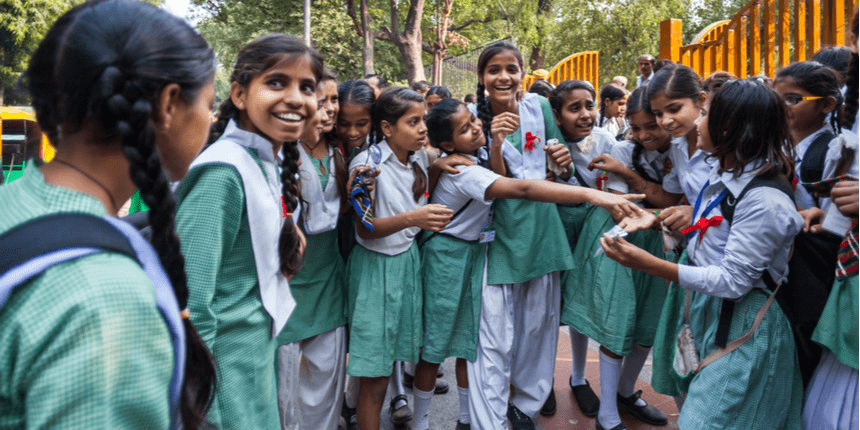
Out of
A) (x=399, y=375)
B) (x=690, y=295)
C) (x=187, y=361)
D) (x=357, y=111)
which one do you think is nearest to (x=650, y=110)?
(x=690, y=295)

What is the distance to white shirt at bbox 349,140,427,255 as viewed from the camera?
288cm

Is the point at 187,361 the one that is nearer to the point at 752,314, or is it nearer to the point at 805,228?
the point at 752,314

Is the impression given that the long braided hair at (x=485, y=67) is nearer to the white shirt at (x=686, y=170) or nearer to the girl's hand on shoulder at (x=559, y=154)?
the girl's hand on shoulder at (x=559, y=154)

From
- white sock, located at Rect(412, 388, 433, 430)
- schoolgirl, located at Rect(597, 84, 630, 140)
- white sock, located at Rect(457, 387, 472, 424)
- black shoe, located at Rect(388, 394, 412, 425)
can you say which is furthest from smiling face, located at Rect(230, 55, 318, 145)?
schoolgirl, located at Rect(597, 84, 630, 140)

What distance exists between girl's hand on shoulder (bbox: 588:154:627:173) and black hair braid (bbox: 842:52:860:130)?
49.5 inches

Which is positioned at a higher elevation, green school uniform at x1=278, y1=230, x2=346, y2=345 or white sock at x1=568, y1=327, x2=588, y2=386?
green school uniform at x1=278, y1=230, x2=346, y2=345

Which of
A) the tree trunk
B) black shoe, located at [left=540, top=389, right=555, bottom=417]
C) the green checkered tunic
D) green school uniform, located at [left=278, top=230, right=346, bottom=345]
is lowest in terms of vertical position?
black shoe, located at [left=540, top=389, right=555, bottom=417]

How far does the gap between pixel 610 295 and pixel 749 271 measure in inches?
45.8

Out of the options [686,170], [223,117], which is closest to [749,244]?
[686,170]

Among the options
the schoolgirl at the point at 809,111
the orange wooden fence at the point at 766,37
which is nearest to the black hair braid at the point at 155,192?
the schoolgirl at the point at 809,111

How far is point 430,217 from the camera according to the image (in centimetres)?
270

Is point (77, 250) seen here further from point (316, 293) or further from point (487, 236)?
point (487, 236)

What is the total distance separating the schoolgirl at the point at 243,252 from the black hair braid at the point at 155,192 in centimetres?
39

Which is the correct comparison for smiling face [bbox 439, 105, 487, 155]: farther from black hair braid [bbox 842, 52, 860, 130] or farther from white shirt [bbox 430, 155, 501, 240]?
black hair braid [bbox 842, 52, 860, 130]
